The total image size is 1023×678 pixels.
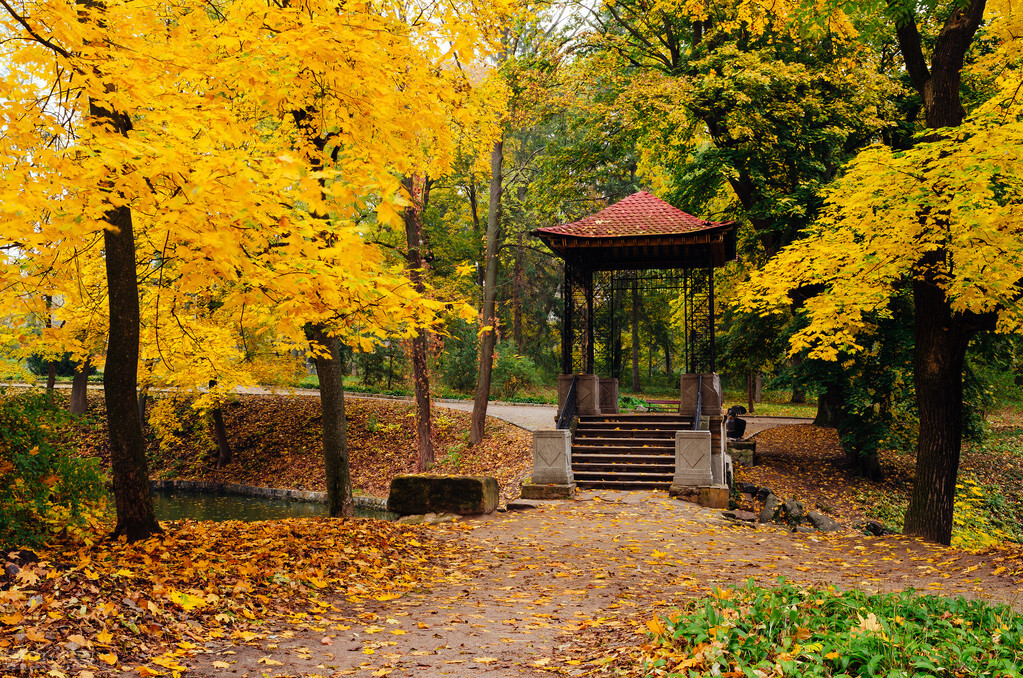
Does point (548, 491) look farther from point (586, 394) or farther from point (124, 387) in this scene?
point (124, 387)

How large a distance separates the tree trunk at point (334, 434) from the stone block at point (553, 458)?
3.49 metres

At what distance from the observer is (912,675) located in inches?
120

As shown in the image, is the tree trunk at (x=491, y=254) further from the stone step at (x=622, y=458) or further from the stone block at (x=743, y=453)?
the stone block at (x=743, y=453)

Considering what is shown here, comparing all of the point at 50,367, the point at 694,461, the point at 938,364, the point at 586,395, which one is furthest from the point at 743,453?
the point at 50,367

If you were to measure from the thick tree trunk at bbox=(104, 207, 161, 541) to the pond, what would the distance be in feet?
31.6

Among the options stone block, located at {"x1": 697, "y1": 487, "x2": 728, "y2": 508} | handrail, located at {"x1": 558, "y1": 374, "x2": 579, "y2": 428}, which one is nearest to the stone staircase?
handrail, located at {"x1": 558, "y1": 374, "x2": 579, "y2": 428}

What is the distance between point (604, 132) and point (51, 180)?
1402 centimetres

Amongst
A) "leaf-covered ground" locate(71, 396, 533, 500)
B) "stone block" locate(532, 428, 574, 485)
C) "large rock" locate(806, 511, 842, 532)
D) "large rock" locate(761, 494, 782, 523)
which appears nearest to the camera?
"large rock" locate(761, 494, 782, 523)

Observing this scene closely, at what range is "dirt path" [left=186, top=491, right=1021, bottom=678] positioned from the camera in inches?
162

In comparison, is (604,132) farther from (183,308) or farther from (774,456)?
(183,308)

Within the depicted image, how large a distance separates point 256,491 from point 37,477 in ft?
48.5

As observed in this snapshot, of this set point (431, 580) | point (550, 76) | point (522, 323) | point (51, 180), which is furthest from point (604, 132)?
point (522, 323)

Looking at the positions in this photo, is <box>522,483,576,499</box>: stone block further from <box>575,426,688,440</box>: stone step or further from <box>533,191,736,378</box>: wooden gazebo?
<box>533,191,736,378</box>: wooden gazebo

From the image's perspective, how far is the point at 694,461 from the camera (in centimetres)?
1159
